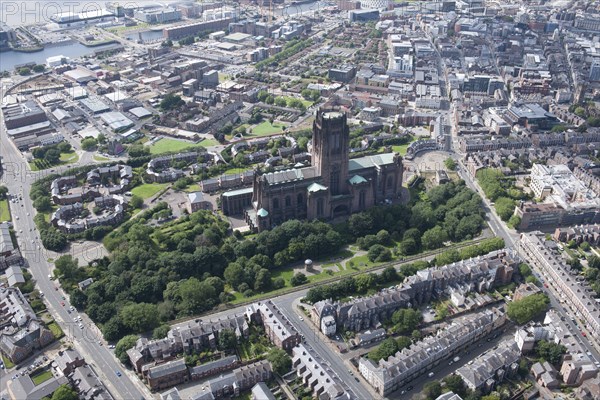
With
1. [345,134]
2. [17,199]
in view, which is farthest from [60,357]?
[345,134]

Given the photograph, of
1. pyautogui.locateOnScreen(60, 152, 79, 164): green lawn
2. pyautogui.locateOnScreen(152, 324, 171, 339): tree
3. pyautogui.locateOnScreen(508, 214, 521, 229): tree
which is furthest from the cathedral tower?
pyautogui.locateOnScreen(60, 152, 79, 164): green lawn

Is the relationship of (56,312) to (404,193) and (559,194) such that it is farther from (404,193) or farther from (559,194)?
(559,194)

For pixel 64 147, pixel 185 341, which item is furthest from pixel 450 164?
pixel 64 147

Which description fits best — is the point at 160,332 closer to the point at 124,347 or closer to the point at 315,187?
the point at 124,347

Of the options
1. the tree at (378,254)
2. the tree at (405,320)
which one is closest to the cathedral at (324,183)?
the tree at (378,254)

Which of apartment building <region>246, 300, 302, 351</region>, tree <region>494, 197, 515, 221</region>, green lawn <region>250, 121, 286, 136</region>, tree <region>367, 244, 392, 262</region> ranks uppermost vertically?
green lawn <region>250, 121, 286, 136</region>

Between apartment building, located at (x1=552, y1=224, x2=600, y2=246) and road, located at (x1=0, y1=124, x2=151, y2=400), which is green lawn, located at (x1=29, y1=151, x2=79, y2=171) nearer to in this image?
road, located at (x1=0, y1=124, x2=151, y2=400)
